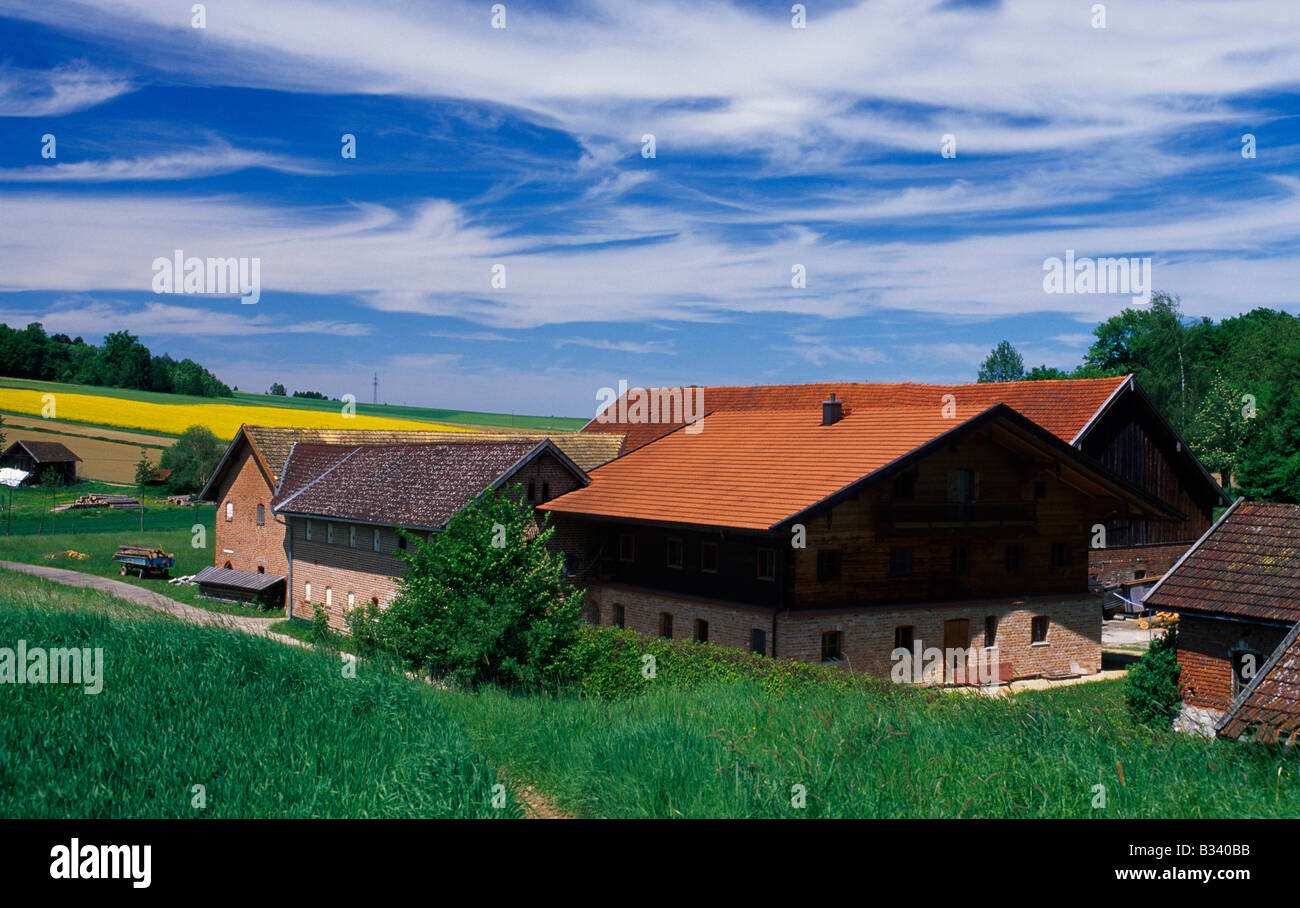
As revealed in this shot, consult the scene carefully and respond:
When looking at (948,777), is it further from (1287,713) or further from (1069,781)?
(1287,713)

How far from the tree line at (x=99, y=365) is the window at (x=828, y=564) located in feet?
376

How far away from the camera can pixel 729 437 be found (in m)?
33.2

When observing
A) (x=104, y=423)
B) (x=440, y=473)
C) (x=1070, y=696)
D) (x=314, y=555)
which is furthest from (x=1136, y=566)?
(x=104, y=423)

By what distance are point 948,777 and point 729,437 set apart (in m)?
26.2

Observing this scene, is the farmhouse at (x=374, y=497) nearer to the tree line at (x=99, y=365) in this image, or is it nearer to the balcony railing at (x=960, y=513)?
the balcony railing at (x=960, y=513)

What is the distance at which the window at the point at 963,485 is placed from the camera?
95.3 feet

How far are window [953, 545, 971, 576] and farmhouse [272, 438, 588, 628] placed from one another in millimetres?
12189

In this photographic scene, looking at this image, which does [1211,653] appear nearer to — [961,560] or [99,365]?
[961,560]

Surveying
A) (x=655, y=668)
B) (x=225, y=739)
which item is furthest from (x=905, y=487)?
(x=225, y=739)

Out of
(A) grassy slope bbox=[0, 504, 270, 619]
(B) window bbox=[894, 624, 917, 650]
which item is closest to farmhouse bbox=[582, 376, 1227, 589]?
(B) window bbox=[894, 624, 917, 650]

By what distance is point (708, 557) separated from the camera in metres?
28.0

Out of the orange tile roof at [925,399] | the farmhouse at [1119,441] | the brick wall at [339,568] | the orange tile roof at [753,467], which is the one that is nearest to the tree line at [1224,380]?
the farmhouse at [1119,441]

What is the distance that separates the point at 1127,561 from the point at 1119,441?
4.87 m

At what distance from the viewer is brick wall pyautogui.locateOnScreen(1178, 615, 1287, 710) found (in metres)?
20.3
